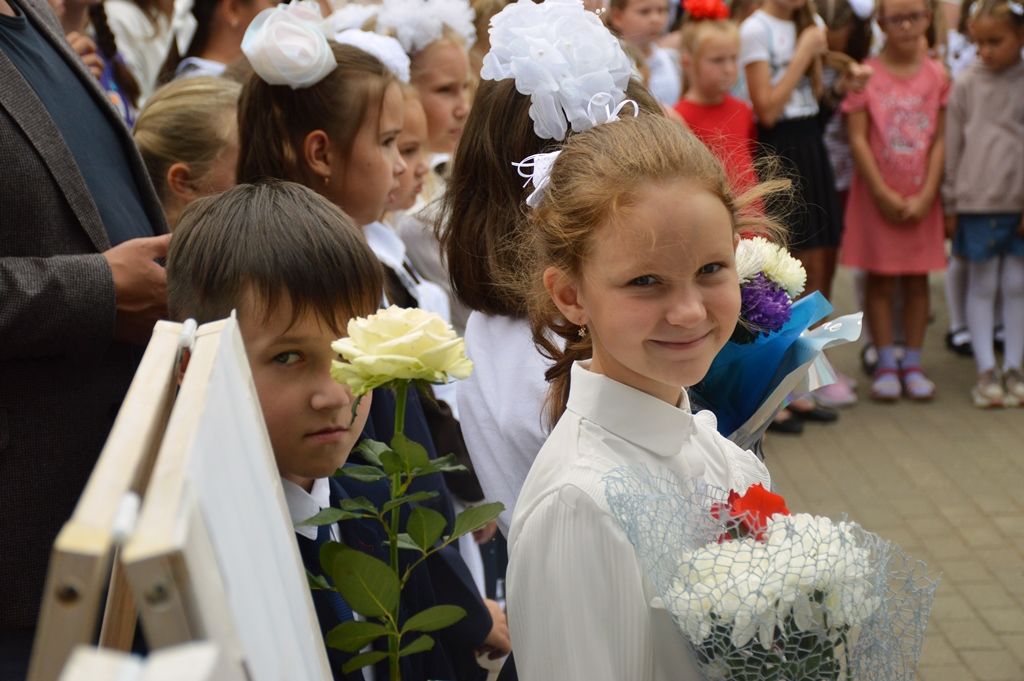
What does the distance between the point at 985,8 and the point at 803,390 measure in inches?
189

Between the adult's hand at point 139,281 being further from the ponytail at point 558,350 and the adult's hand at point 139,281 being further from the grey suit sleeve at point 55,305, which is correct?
the ponytail at point 558,350

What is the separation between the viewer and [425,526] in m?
1.64

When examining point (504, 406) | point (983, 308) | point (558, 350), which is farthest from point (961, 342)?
point (558, 350)

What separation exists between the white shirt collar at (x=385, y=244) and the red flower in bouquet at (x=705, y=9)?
135 inches

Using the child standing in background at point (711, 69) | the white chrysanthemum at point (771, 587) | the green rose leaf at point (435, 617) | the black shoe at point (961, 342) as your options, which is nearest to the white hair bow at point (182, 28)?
the child standing in background at point (711, 69)

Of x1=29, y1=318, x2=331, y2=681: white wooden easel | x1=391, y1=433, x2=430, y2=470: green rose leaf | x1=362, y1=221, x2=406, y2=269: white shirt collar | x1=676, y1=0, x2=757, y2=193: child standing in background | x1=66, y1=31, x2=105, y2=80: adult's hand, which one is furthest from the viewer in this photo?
x1=676, y1=0, x2=757, y2=193: child standing in background

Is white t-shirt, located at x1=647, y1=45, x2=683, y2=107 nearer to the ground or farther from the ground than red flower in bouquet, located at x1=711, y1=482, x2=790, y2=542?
nearer to the ground

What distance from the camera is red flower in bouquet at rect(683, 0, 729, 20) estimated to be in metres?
6.32

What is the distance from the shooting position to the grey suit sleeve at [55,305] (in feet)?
6.78

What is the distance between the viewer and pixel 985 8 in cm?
633

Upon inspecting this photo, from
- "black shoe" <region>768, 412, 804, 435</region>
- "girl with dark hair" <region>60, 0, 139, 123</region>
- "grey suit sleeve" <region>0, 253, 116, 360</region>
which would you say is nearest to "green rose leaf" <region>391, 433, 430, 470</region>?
"grey suit sleeve" <region>0, 253, 116, 360</region>

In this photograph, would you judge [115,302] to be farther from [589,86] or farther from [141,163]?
[589,86]

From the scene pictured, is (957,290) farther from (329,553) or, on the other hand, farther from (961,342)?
(329,553)

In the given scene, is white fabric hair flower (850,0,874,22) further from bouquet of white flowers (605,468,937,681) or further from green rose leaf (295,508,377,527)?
green rose leaf (295,508,377,527)
